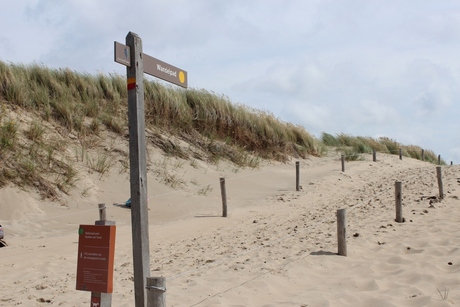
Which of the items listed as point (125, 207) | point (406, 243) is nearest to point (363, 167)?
point (125, 207)

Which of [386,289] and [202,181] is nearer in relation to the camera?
[386,289]

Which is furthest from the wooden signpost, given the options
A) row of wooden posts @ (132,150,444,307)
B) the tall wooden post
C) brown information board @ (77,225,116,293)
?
row of wooden posts @ (132,150,444,307)

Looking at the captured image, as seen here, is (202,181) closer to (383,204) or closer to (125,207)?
(125,207)

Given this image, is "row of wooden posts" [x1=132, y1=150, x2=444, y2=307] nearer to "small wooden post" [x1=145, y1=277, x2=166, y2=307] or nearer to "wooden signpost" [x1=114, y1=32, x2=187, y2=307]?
"small wooden post" [x1=145, y1=277, x2=166, y2=307]

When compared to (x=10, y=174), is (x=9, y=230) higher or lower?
lower

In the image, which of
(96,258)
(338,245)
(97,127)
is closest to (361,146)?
(97,127)

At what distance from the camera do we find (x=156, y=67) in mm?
5035

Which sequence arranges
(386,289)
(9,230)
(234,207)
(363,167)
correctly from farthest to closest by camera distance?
(363,167)
(234,207)
(9,230)
(386,289)

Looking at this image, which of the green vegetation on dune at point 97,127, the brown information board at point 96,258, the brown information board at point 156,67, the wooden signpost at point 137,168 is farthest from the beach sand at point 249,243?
the brown information board at point 156,67

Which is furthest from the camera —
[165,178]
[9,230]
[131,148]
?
[165,178]

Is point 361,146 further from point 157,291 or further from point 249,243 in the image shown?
point 157,291

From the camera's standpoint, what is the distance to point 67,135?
1457cm

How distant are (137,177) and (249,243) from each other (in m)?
4.35

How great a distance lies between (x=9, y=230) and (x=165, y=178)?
5.30 m
